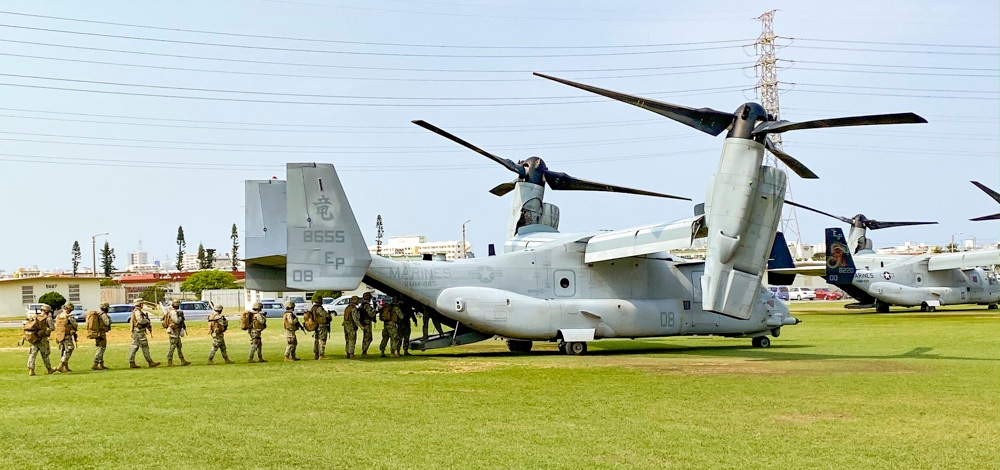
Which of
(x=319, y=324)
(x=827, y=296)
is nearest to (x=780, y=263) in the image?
(x=319, y=324)

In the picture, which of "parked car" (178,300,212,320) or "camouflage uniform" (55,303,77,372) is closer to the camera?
"camouflage uniform" (55,303,77,372)

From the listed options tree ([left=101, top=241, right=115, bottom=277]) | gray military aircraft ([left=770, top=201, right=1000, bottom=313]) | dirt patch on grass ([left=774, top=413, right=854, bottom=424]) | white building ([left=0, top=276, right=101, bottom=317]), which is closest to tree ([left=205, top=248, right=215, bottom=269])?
tree ([left=101, top=241, right=115, bottom=277])

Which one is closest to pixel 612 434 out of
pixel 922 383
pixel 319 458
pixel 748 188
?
pixel 319 458

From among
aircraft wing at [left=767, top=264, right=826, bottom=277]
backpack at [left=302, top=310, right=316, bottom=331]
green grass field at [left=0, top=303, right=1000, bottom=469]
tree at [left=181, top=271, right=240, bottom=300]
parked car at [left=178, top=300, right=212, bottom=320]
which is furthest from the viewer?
tree at [left=181, top=271, right=240, bottom=300]

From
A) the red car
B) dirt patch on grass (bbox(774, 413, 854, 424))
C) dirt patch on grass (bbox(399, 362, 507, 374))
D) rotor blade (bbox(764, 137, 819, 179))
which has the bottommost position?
the red car

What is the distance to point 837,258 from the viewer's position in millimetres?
42281

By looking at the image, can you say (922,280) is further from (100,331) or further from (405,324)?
(100,331)

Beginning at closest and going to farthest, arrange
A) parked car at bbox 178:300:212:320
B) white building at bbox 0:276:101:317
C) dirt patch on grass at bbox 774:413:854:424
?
dirt patch on grass at bbox 774:413:854:424 → parked car at bbox 178:300:212:320 → white building at bbox 0:276:101:317

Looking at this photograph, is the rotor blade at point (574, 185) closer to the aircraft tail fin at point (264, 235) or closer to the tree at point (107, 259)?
the aircraft tail fin at point (264, 235)

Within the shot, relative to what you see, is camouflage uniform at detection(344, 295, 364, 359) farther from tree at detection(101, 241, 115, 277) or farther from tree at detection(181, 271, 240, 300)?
tree at detection(101, 241, 115, 277)

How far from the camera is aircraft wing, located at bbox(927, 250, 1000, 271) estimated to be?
4550 cm

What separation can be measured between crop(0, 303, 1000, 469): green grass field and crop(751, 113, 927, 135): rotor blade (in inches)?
187

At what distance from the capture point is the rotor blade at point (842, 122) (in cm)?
1695

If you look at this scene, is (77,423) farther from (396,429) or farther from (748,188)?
(748,188)
